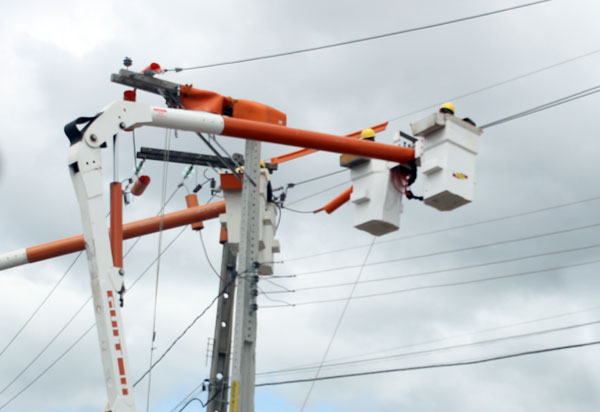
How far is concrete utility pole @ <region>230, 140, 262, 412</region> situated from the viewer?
14.9 m

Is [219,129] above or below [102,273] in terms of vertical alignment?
above

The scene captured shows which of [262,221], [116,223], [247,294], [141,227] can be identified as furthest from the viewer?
[141,227]

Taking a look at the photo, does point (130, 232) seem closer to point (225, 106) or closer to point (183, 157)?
point (183, 157)

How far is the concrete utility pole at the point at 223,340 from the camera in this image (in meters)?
18.3

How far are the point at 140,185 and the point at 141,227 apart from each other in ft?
7.27

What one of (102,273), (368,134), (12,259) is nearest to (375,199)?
(368,134)

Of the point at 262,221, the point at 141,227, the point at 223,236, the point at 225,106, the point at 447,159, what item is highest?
the point at 223,236

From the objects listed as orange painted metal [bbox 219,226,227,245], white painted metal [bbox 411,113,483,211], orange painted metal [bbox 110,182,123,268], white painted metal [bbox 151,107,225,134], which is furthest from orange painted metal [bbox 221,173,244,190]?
orange painted metal [bbox 110,182,123,268]

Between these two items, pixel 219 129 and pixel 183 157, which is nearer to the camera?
pixel 219 129

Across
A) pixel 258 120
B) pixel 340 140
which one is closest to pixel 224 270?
pixel 258 120

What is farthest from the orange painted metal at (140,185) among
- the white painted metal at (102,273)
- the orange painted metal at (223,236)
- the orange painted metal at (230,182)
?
the white painted metal at (102,273)

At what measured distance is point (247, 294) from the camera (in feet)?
50.4

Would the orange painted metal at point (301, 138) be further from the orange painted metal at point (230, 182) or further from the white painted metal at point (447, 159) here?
the orange painted metal at point (230, 182)

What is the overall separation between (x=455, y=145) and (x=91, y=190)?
16.5ft
